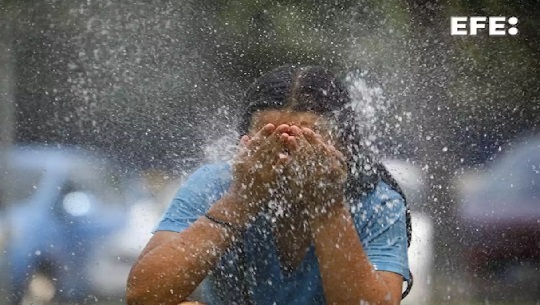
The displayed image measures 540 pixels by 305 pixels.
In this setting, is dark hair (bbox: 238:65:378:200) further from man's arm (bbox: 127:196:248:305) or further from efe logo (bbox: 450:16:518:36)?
efe logo (bbox: 450:16:518:36)

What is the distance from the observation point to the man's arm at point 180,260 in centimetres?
223

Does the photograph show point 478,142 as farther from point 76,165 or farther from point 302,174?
point 302,174

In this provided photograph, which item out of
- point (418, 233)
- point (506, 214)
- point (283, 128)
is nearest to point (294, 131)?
point (283, 128)

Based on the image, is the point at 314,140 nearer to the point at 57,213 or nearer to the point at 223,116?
the point at 223,116

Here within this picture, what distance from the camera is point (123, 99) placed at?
538 centimetres

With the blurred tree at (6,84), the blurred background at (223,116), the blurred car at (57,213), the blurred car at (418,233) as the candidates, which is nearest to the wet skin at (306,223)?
the blurred car at (418,233)

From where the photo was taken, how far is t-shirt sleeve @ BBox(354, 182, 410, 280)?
2303mm

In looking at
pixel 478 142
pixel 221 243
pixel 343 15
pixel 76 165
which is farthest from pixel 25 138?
pixel 221 243

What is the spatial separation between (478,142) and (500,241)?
0.56 metres

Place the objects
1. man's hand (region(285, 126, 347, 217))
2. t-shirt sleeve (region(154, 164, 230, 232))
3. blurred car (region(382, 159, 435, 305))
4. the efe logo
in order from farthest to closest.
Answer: the efe logo
blurred car (region(382, 159, 435, 305))
t-shirt sleeve (region(154, 164, 230, 232))
man's hand (region(285, 126, 347, 217))

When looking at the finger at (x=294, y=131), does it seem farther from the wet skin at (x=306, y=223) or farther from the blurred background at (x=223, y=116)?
the blurred background at (x=223, y=116)

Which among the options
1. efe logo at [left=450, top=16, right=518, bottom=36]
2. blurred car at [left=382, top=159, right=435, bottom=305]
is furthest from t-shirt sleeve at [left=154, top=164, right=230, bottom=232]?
efe logo at [left=450, top=16, right=518, bottom=36]

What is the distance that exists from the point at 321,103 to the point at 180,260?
1.69ft

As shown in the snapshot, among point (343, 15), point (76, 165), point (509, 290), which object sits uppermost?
point (343, 15)
